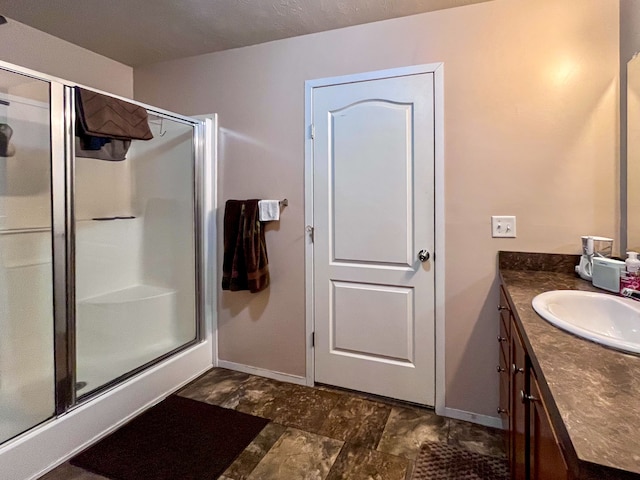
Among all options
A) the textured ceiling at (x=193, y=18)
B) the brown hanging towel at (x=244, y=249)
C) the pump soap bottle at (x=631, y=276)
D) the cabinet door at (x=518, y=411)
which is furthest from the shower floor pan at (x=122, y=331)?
the pump soap bottle at (x=631, y=276)

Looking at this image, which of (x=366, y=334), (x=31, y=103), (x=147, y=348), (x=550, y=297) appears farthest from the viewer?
(x=147, y=348)

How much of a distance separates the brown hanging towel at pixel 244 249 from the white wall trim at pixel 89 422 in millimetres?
650

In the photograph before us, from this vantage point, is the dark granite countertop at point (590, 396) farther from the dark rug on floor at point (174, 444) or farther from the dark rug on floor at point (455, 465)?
the dark rug on floor at point (174, 444)

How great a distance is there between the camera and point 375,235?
2141mm

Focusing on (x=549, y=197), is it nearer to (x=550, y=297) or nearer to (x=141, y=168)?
(x=550, y=297)

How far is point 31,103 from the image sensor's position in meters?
1.89

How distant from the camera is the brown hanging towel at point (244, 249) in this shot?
234cm

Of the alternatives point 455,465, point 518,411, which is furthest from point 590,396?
point 455,465

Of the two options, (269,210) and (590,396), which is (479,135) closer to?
(269,210)

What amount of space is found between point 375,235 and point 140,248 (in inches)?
79.5

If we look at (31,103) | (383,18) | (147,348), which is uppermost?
(383,18)

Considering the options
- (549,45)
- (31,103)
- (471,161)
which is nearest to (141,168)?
(31,103)

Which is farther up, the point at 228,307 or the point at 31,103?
the point at 31,103

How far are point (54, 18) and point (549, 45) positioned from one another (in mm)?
2863
